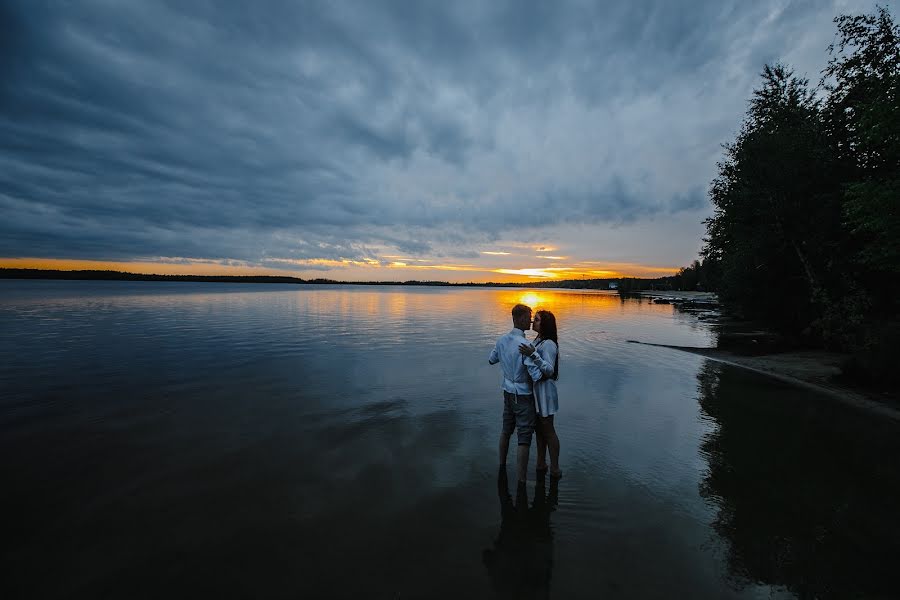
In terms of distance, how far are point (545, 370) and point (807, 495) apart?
17.6ft

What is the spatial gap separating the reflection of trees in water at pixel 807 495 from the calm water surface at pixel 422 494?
0.12ft

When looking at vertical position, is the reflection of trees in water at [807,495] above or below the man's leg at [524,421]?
below

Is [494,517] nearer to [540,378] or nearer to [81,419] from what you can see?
[540,378]

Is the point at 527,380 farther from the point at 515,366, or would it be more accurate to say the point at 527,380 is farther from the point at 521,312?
the point at 521,312

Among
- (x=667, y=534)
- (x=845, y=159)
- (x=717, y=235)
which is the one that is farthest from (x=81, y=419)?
(x=717, y=235)

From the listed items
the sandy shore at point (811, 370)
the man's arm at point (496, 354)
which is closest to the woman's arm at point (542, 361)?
the man's arm at point (496, 354)

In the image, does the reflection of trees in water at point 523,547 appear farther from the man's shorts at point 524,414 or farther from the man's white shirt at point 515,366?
the man's white shirt at point 515,366

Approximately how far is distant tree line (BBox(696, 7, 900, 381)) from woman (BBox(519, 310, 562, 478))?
51.5 feet

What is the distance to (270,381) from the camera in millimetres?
14320

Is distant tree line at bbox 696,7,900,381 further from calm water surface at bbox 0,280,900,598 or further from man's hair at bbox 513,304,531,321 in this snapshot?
man's hair at bbox 513,304,531,321

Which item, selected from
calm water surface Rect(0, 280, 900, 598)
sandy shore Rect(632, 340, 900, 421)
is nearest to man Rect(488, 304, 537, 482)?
calm water surface Rect(0, 280, 900, 598)

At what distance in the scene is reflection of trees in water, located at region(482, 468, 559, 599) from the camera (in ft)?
14.7

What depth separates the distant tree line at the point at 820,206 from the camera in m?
17.8

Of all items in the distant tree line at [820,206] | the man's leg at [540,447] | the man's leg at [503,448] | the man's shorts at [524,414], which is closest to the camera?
the man's shorts at [524,414]
